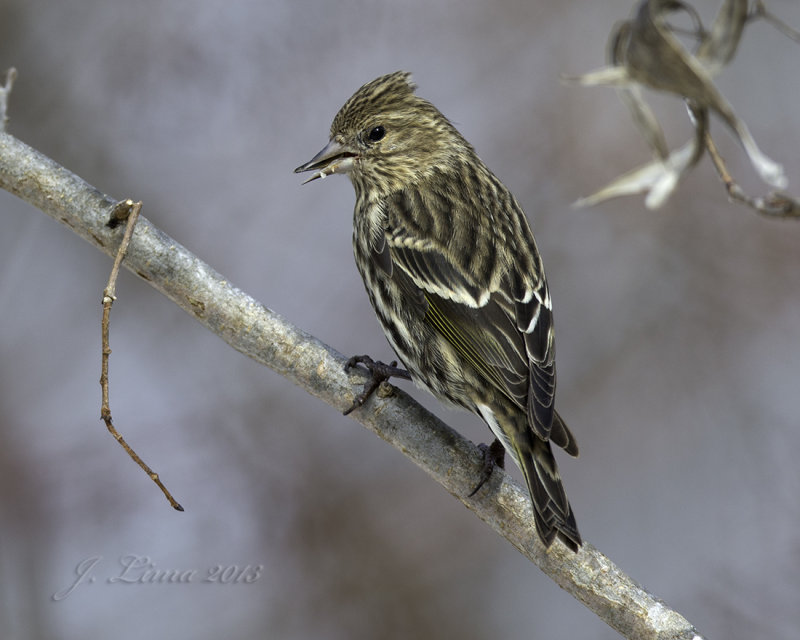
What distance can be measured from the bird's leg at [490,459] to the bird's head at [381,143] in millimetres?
1033

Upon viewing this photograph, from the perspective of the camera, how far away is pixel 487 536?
3.96 m

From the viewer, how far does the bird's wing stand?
2.66 m

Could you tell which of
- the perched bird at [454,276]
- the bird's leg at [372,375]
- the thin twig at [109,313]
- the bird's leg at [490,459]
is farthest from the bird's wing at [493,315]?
the thin twig at [109,313]

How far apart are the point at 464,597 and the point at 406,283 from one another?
154 centimetres

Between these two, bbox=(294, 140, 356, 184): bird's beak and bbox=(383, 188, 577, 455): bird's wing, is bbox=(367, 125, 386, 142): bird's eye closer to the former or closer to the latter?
bbox=(294, 140, 356, 184): bird's beak

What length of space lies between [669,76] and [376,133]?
2.22 metres

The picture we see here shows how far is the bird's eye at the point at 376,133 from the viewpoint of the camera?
3320 millimetres

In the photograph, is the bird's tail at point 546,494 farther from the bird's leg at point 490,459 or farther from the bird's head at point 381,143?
the bird's head at point 381,143

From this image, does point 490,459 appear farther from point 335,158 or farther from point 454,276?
point 335,158

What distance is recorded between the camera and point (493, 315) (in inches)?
110

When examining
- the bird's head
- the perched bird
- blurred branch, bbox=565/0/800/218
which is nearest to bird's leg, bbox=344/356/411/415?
→ the perched bird

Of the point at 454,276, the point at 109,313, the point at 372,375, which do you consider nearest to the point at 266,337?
the point at 372,375

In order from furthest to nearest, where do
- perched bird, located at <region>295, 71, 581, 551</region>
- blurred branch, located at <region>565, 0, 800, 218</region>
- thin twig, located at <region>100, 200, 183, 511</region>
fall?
perched bird, located at <region>295, 71, 581, 551</region>, thin twig, located at <region>100, 200, 183, 511</region>, blurred branch, located at <region>565, 0, 800, 218</region>

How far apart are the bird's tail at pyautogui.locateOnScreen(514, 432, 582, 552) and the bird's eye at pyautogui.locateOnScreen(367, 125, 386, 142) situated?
1.26m
